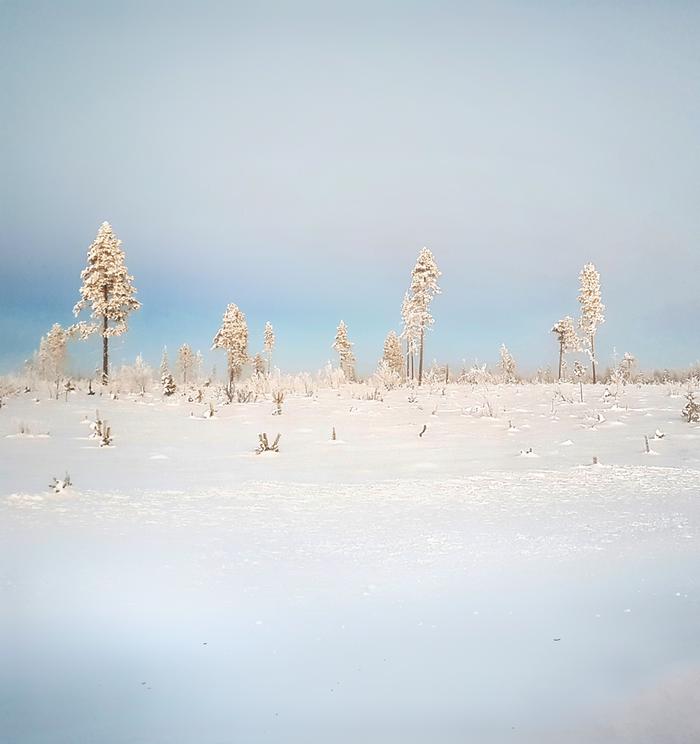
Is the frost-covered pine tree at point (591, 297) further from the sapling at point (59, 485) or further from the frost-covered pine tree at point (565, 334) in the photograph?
the sapling at point (59, 485)

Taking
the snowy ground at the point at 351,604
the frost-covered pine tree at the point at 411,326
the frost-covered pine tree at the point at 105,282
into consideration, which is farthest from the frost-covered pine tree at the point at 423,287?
the snowy ground at the point at 351,604

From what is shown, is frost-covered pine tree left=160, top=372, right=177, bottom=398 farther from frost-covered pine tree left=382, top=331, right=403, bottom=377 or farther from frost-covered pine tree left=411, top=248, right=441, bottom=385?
frost-covered pine tree left=382, top=331, right=403, bottom=377

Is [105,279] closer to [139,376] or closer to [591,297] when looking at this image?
[139,376]

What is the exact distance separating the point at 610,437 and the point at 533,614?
21.8 feet

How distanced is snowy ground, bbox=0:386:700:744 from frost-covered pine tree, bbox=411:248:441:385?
39.8 meters

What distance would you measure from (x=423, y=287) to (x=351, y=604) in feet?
144

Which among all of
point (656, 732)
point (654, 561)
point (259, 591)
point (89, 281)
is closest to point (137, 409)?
Result: point (259, 591)

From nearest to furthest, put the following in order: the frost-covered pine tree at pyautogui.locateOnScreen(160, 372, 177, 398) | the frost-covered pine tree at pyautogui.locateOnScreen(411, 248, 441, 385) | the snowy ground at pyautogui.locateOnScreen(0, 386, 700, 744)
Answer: the snowy ground at pyautogui.locateOnScreen(0, 386, 700, 744) < the frost-covered pine tree at pyautogui.locateOnScreen(160, 372, 177, 398) < the frost-covered pine tree at pyautogui.locateOnScreen(411, 248, 441, 385)

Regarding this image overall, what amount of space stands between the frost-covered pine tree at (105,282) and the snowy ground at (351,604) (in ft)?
99.4

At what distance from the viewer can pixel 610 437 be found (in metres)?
8.62

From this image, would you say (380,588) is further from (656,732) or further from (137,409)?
(137,409)

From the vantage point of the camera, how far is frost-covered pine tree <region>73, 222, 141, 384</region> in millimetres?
34188

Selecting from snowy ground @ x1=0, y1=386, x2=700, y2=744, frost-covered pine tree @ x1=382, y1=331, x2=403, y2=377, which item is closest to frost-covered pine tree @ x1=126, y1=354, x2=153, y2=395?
snowy ground @ x1=0, y1=386, x2=700, y2=744

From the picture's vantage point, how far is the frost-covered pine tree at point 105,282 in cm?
3419
